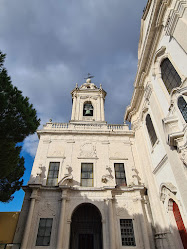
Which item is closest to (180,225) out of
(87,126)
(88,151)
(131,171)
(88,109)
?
(131,171)

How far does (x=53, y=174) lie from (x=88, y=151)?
3.25 metres

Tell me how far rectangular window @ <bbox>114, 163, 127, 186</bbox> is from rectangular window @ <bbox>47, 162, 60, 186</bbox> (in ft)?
14.9

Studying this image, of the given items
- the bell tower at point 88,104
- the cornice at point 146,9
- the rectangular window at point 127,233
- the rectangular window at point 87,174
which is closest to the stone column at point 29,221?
the rectangular window at point 87,174

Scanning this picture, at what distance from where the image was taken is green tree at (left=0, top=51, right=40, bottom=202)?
6.77 m

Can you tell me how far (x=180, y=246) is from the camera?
7262mm

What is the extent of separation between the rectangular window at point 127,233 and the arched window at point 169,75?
850cm

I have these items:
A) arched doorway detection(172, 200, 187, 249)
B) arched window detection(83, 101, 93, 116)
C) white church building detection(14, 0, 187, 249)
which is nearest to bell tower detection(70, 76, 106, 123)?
arched window detection(83, 101, 93, 116)

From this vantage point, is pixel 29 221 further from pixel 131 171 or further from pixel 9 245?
pixel 131 171

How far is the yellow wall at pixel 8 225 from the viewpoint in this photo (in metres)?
9.25

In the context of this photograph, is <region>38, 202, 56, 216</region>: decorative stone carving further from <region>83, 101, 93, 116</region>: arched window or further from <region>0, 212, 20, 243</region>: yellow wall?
<region>83, 101, 93, 116</region>: arched window

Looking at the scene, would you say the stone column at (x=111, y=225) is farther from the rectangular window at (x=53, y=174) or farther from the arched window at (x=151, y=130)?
the arched window at (x=151, y=130)

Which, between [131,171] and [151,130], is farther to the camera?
[131,171]

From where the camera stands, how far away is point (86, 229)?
11.7 m

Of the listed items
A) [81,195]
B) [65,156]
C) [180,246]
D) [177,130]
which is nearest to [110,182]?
[81,195]
